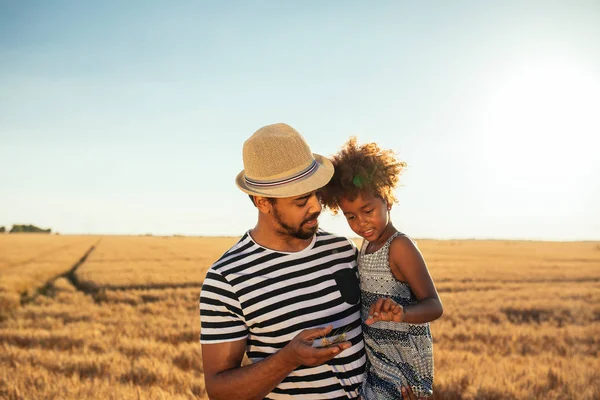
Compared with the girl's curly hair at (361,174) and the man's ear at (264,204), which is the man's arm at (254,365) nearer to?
the man's ear at (264,204)

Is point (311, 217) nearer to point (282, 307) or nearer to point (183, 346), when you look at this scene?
point (282, 307)

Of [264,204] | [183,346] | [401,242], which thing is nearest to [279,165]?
[264,204]

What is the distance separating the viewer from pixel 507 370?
748cm

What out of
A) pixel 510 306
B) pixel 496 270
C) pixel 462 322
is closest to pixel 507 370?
pixel 462 322

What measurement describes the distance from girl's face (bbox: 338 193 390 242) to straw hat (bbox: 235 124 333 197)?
17.1 inches

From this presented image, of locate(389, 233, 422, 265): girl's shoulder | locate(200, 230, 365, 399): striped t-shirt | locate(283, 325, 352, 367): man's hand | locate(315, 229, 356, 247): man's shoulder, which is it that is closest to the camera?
locate(283, 325, 352, 367): man's hand

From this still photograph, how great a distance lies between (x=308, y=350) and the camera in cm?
226

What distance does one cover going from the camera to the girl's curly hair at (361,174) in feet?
10.8

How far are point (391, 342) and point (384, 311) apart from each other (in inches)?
23.0

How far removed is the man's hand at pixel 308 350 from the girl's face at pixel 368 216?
1.02 meters

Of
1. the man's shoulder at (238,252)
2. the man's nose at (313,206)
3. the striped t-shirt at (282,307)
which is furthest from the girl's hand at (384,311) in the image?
the man's shoulder at (238,252)

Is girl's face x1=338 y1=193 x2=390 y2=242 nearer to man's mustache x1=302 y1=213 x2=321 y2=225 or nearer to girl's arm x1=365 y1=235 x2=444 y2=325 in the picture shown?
girl's arm x1=365 y1=235 x2=444 y2=325

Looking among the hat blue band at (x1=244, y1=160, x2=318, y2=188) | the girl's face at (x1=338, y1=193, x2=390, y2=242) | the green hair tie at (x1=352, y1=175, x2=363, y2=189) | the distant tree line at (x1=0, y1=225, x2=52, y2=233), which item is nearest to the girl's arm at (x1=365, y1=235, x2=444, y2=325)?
the girl's face at (x1=338, y1=193, x2=390, y2=242)

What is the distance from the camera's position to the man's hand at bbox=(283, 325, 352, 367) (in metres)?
2.27
